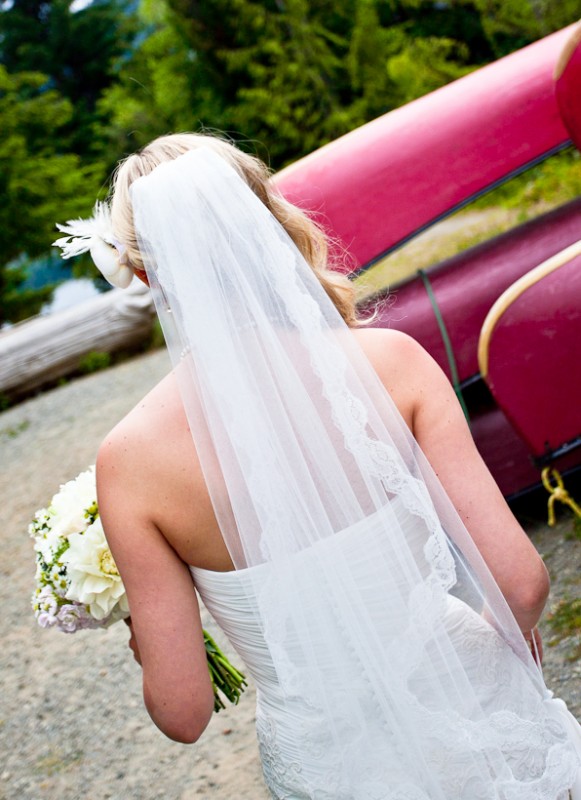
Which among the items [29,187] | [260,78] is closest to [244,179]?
[260,78]

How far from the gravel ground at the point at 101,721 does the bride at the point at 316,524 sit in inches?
48.9

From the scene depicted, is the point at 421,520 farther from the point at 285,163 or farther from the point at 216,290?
the point at 285,163

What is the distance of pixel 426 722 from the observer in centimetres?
145

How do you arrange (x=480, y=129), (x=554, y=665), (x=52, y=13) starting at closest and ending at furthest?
(x=554, y=665), (x=480, y=129), (x=52, y=13)

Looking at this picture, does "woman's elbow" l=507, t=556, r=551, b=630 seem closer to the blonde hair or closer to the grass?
the blonde hair

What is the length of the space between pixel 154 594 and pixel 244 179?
78 cm

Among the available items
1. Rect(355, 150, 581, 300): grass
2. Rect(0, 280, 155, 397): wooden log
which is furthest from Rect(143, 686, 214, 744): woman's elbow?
Rect(0, 280, 155, 397): wooden log

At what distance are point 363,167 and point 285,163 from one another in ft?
43.5

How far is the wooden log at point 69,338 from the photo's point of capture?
1119 cm

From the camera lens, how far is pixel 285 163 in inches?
650

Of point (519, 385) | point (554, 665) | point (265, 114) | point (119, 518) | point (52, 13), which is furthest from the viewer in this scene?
point (52, 13)

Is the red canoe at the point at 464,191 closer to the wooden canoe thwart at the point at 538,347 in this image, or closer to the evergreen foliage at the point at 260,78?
the wooden canoe thwart at the point at 538,347

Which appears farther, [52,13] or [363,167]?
[52,13]

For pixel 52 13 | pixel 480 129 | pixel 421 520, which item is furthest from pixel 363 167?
pixel 52 13
